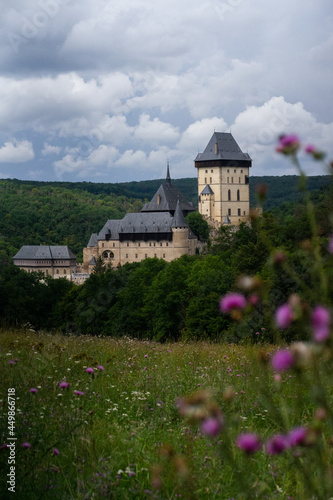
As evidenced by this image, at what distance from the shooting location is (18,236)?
114 meters

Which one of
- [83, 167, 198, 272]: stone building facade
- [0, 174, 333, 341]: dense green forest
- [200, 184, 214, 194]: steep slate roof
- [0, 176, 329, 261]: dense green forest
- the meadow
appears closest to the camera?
the meadow

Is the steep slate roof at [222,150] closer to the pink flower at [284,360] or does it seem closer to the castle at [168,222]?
the castle at [168,222]

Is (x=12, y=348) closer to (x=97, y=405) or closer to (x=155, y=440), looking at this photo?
(x=97, y=405)

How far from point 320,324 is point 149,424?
3.70m

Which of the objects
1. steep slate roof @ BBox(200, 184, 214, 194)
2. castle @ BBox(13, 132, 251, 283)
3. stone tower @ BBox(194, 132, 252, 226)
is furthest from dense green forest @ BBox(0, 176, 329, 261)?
steep slate roof @ BBox(200, 184, 214, 194)

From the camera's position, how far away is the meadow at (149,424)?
3469 mm

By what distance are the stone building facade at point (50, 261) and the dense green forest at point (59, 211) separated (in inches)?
161

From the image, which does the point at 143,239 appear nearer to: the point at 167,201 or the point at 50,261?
the point at 167,201

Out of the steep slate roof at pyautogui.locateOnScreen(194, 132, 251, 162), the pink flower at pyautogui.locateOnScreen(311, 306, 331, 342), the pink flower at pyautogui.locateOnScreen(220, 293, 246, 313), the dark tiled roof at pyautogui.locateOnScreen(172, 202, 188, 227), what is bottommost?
the pink flower at pyautogui.locateOnScreen(311, 306, 331, 342)

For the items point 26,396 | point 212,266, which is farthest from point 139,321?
point 26,396

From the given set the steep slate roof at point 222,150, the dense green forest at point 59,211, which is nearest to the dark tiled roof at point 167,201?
the steep slate roof at point 222,150

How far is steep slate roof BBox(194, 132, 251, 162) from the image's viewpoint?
95562 millimetres

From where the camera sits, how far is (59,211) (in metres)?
128

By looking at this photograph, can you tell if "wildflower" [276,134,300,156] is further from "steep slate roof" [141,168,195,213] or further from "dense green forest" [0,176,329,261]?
"dense green forest" [0,176,329,261]
